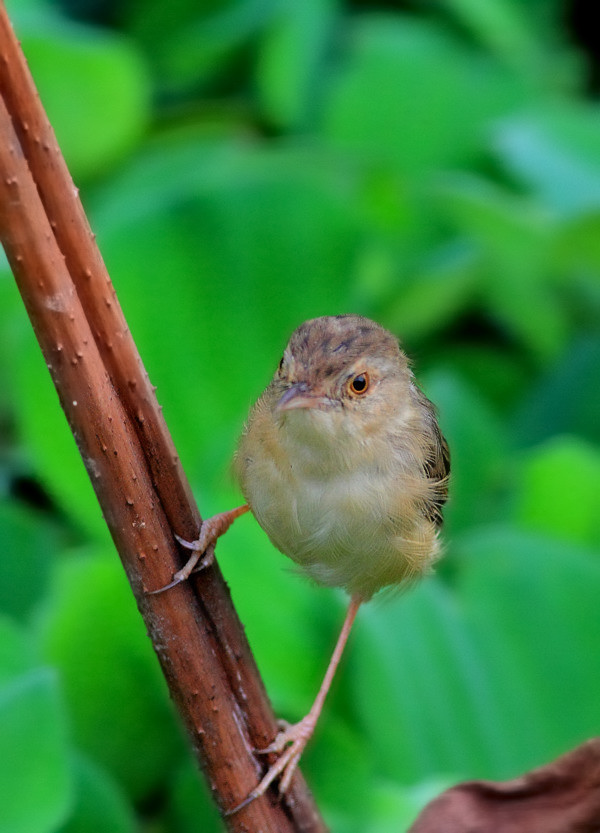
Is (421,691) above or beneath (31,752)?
beneath

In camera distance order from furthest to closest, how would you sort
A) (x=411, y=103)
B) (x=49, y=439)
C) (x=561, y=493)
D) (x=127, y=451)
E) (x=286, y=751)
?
(x=411, y=103) → (x=49, y=439) → (x=561, y=493) → (x=286, y=751) → (x=127, y=451)

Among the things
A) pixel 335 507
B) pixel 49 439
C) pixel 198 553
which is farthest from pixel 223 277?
pixel 198 553

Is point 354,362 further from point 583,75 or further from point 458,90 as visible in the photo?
point 583,75

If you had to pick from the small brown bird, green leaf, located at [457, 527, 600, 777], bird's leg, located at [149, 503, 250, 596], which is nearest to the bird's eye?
the small brown bird

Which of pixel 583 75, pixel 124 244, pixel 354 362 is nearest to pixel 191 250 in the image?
pixel 124 244

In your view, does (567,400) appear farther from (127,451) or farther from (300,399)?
(127,451)

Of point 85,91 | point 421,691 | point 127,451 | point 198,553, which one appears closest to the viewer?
point 127,451
